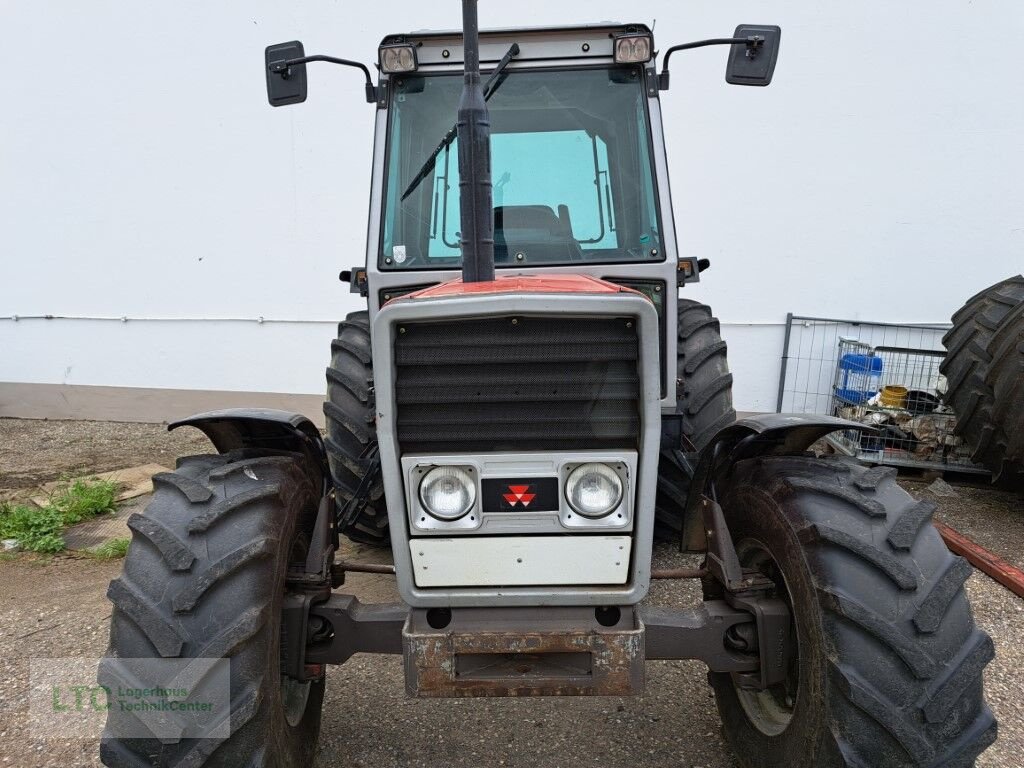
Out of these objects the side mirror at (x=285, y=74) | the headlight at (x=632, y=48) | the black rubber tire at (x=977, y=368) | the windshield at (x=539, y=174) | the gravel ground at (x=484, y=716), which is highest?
the headlight at (x=632, y=48)

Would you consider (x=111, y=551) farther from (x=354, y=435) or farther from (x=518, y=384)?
(x=518, y=384)

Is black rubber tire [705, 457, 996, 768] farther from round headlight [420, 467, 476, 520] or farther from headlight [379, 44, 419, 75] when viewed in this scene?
headlight [379, 44, 419, 75]

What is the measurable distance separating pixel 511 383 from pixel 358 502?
1431mm

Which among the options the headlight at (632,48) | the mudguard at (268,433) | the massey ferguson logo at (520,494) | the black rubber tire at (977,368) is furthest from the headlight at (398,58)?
the black rubber tire at (977,368)

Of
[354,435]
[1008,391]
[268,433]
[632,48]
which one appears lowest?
[1008,391]

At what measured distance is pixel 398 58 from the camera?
10.0 feet

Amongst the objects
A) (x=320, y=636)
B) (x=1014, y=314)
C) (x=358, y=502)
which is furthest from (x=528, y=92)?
(x=1014, y=314)

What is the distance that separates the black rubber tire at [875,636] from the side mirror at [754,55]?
1.67 m

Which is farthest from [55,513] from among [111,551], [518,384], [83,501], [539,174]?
[518,384]

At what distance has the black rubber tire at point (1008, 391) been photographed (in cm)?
463

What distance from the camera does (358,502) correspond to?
122 inches

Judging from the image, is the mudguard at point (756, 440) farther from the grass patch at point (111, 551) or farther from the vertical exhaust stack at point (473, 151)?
the grass patch at point (111, 551)

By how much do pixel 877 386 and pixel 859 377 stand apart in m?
0.16

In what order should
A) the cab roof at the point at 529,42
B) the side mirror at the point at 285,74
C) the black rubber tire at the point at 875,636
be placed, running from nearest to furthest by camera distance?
the black rubber tire at the point at 875,636, the side mirror at the point at 285,74, the cab roof at the point at 529,42
